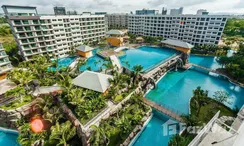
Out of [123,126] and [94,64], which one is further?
[94,64]

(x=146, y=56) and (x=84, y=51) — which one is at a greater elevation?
(x=84, y=51)

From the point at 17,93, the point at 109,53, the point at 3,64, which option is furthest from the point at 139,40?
the point at 17,93

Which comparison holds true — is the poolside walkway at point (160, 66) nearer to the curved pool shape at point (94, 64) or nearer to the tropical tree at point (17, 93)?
the curved pool shape at point (94, 64)

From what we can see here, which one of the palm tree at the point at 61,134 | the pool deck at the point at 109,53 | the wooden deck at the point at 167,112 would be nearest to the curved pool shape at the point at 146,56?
the pool deck at the point at 109,53

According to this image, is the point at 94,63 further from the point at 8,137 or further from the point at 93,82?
the point at 8,137

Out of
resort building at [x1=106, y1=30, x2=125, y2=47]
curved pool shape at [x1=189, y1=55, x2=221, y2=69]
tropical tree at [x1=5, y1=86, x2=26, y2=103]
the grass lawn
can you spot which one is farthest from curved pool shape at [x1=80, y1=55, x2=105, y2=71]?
curved pool shape at [x1=189, y1=55, x2=221, y2=69]

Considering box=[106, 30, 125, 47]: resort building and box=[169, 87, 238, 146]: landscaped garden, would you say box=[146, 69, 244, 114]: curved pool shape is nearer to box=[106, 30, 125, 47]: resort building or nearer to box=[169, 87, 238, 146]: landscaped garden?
box=[169, 87, 238, 146]: landscaped garden
